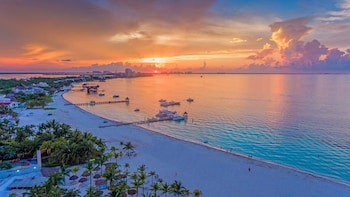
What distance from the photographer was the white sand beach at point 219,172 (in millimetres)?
23219

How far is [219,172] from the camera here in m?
26.8

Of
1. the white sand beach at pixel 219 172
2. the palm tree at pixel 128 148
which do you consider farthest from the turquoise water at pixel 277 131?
the palm tree at pixel 128 148

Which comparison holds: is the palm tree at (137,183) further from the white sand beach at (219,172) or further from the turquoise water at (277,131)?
the turquoise water at (277,131)

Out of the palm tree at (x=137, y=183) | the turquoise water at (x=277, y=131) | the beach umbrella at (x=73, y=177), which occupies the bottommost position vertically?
the turquoise water at (x=277, y=131)

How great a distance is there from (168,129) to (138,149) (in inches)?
641

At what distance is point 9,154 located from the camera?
86.0 feet

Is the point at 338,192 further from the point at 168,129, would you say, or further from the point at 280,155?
the point at 168,129

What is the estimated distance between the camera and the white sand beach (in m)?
23.2

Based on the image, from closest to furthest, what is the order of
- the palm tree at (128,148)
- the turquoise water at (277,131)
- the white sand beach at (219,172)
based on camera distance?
the white sand beach at (219,172), the palm tree at (128,148), the turquoise water at (277,131)

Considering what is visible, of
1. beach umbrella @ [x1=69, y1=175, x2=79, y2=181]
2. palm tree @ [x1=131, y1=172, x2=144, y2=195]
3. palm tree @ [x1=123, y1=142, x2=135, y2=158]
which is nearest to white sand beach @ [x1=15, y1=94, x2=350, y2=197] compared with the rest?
palm tree @ [x1=123, y1=142, x2=135, y2=158]

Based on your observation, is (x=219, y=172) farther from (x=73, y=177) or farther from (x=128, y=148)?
(x=73, y=177)

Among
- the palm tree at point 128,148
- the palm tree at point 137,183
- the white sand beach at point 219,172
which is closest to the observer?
the palm tree at point 137,183

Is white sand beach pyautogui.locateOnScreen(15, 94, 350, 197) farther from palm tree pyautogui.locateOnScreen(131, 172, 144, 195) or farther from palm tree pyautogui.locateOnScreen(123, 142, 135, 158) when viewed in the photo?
palm tree pyautogui.locateOnScreen(131, 172, 144, 195)

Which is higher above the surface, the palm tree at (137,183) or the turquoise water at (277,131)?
the palm tree at (137,183)
